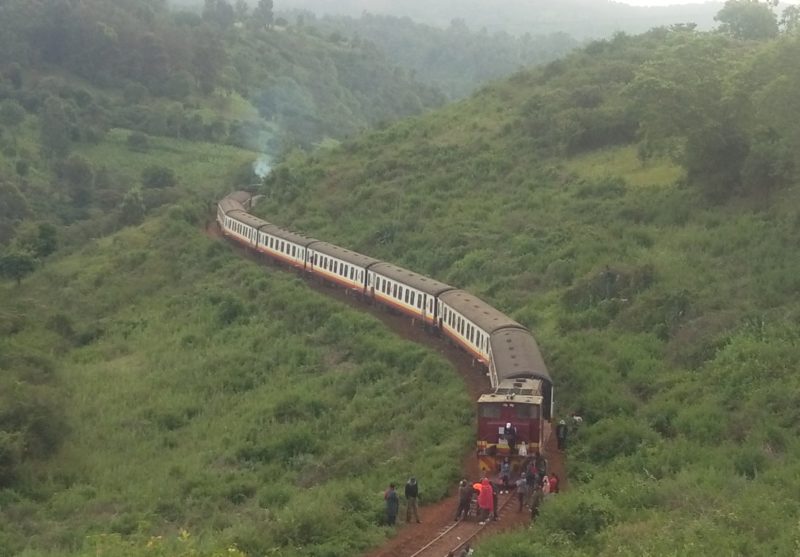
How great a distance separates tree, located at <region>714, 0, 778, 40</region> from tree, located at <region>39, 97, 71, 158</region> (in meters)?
48.8

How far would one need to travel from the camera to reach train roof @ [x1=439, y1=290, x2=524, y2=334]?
24575mm

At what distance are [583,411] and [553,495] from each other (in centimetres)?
537

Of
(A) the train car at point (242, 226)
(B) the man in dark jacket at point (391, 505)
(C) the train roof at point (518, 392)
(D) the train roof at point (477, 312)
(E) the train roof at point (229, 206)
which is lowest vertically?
(B) the man in dark jacket at point (391, 505)

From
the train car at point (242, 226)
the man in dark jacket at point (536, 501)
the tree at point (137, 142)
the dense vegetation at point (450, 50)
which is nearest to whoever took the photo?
the man in dark jacket at point (536, 501)

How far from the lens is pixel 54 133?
7444 centimetres

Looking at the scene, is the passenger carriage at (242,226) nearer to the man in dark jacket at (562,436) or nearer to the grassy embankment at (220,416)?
the grassy embankment at (220,416)

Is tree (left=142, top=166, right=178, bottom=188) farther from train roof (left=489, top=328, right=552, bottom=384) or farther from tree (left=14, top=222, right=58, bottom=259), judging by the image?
train roof (left=489, top=328, right=552, bottom=384)

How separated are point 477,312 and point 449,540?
11.3 metres

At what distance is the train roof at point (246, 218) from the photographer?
4466cm

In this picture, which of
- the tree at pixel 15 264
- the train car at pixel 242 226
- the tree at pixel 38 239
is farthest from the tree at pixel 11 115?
the train car at pixel 242 226

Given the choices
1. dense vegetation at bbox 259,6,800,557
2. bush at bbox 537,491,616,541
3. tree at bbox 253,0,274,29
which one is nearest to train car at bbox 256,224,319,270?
dense vegetation at bbox 259,6,800,557

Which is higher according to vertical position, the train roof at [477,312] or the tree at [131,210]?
the tree at [131,210]

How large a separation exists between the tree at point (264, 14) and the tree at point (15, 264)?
283 ft

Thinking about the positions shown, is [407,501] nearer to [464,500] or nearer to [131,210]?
[464,500]
